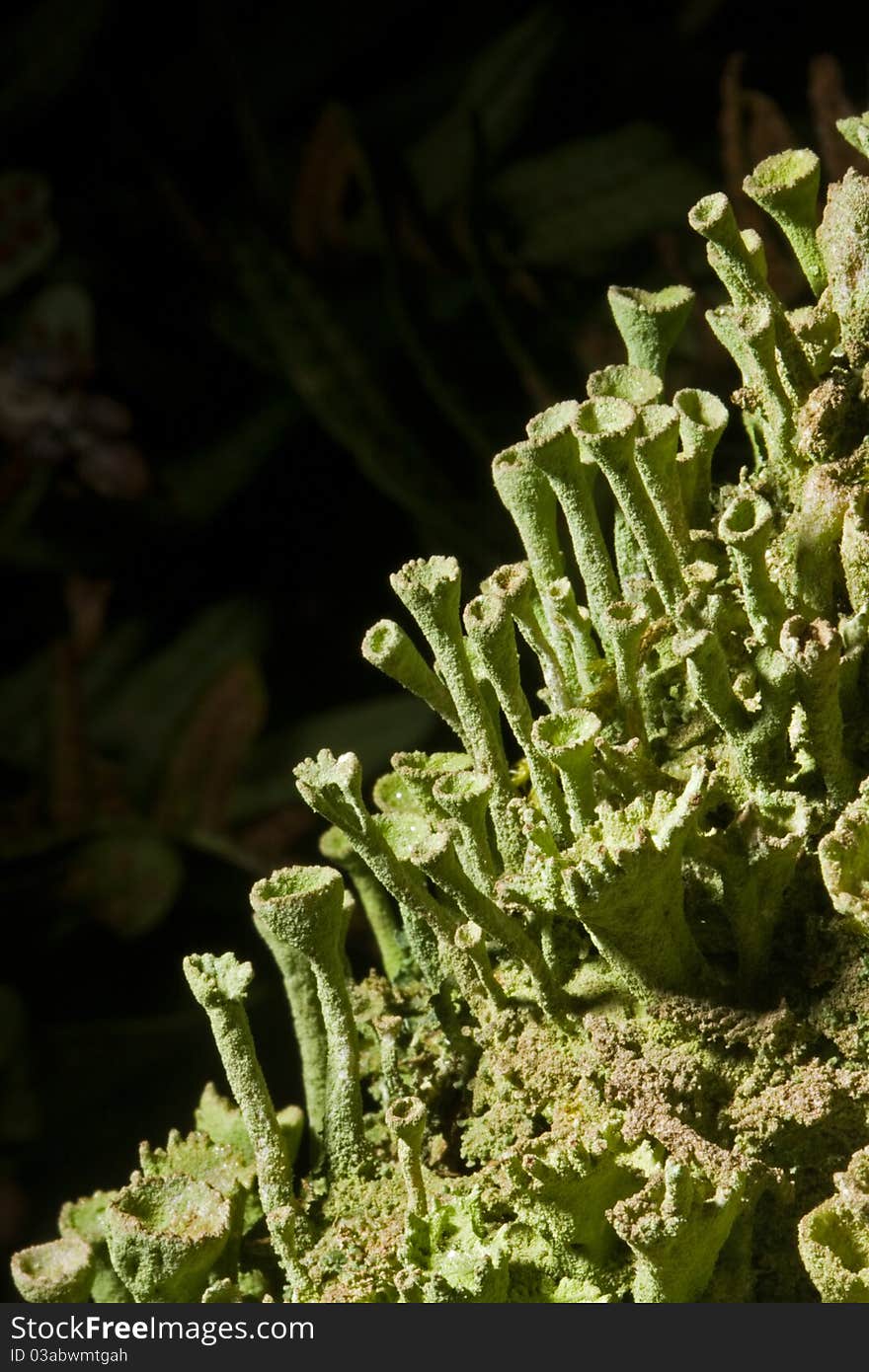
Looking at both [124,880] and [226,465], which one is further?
[226,465]

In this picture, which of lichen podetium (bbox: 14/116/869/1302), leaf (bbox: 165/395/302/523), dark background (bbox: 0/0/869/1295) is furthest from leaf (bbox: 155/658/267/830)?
lichen podetium (bbox: 14/116/869/1302)

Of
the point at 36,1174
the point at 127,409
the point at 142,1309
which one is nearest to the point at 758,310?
the point at 142,1309

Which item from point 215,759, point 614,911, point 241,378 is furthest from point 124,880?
point 614,911

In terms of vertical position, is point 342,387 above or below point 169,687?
above

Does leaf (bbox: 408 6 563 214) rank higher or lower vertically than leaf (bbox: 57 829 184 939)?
higher

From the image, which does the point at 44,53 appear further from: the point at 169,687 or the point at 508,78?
the point at 169,687

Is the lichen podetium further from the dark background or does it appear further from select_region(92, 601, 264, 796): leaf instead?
select_region(92, 601, 264, 796): leaf

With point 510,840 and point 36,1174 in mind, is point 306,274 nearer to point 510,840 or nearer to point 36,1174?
point 36,1174
